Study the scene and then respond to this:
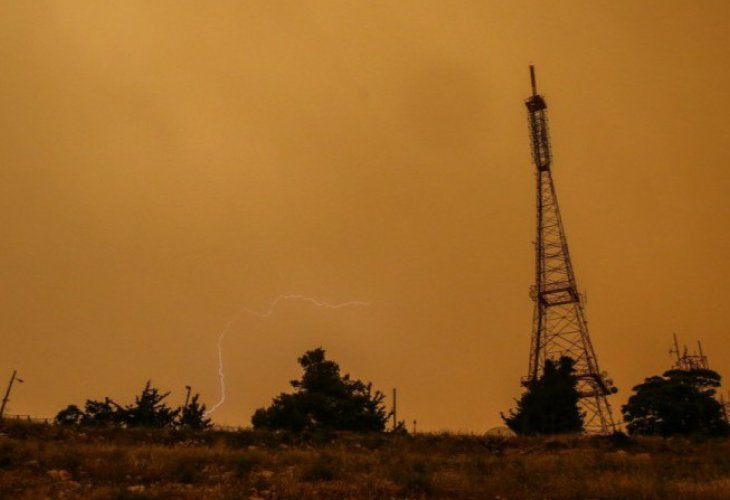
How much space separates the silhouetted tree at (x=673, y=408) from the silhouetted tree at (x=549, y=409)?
4.66m

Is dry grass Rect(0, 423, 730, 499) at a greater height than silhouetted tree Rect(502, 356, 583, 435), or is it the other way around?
silhouetted tree Rect(502, 356, 583, 435)

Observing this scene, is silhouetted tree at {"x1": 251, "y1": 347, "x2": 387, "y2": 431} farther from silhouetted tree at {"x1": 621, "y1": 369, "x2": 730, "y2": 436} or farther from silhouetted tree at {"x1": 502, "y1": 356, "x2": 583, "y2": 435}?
silhouetted tree at {"x1": 621, "y1": 369, "x2": 730, "y2": 436}

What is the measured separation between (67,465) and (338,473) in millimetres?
6195

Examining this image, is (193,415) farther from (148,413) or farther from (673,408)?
(673,408)

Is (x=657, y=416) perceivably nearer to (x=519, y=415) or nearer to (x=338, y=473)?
(x=519, y=415)

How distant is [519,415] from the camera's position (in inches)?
1223

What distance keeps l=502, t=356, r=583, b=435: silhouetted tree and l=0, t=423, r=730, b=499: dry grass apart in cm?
922

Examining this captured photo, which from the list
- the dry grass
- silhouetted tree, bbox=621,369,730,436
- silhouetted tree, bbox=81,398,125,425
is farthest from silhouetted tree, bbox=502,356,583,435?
silhouetted tree, bbox=81,398,125,425

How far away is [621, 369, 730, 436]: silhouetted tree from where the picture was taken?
30.3m

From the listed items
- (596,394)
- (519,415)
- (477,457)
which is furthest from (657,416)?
(477,457)

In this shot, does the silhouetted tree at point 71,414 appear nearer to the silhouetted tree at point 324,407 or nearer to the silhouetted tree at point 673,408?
the silhouetted tree at point 324,407

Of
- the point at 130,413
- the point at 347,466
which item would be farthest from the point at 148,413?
the point at 347,466

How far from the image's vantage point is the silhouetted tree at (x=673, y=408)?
3030 cm

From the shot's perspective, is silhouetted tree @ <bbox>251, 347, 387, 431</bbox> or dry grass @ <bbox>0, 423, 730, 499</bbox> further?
silhouetted tree @ <bbox>251, 347, 387, 431</bbox>
